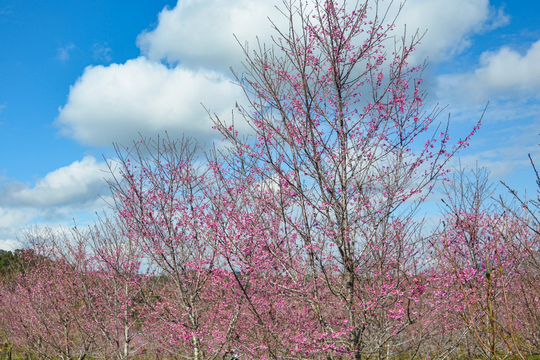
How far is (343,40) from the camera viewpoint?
5.84 m

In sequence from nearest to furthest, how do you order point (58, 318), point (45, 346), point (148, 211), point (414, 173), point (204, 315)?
point (414, 173)
point (148, 211)
point (204, 315)
point (58, 318)
point (45, 346)

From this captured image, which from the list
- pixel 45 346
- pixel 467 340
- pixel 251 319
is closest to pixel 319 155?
pixel 251 319

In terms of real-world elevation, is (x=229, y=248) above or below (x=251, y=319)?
above

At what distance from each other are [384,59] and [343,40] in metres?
0.85

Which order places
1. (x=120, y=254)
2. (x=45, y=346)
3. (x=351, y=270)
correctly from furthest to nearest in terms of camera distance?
(x=45, y=346), (x=120, y=254), (x=351, y=270)

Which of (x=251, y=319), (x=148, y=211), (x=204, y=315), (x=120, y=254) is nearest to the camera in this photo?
(x=251, y=319)

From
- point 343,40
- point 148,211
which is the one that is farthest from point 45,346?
point 343,40

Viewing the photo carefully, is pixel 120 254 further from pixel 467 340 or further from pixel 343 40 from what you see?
pixel 467 340

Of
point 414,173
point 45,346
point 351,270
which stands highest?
point 414,173

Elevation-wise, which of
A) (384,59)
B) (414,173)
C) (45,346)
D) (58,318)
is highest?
(384,59)

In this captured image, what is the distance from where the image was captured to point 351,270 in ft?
17.0

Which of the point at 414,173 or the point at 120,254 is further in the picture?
the point at 120,254

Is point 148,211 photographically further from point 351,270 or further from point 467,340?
point 467,340

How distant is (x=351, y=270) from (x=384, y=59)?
3.29 meters
